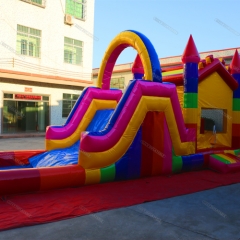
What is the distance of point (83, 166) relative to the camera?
17.0 feet

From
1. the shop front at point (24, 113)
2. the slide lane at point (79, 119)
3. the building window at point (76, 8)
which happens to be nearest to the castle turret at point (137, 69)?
the slide lane at point (79, 119)

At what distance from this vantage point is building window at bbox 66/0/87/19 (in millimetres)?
18602

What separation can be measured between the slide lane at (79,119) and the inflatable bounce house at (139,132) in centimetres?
2

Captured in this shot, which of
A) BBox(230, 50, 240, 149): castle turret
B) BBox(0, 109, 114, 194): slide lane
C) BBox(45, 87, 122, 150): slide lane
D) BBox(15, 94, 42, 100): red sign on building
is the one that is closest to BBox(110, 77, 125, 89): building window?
BBox(15, 94, 42, 100): red sign on building

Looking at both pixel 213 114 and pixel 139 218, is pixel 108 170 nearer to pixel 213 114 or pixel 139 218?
pixel 139 218

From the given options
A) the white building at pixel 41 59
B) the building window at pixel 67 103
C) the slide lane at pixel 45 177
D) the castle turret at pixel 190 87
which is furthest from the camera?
the building window at pixel 67 103

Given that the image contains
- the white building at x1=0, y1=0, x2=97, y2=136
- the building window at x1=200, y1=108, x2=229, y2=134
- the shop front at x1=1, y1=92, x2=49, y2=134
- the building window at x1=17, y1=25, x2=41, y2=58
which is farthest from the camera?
the building window at x1=17, y1=25, x2=41, y2=58

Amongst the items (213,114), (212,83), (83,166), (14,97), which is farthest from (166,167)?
(14,97)

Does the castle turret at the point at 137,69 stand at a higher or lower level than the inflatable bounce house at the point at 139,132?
higher

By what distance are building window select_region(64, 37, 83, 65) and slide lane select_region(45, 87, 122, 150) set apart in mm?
11664

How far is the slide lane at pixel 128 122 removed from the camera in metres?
5.22

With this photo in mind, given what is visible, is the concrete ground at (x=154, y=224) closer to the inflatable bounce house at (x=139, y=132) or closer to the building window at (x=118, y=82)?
the inflatable bounce house at (x=139, y=132)

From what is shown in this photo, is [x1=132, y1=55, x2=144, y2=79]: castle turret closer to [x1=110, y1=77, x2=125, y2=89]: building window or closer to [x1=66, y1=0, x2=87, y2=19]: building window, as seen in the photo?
[x1=66, y1=0, x2=87, y2=19]: building window

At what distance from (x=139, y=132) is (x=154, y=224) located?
249cm
